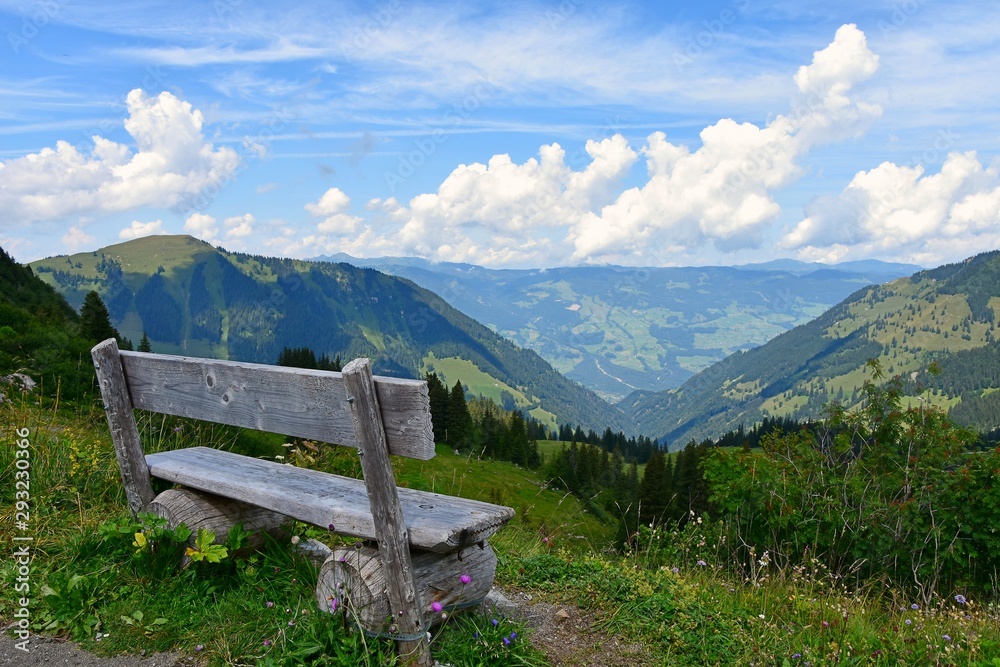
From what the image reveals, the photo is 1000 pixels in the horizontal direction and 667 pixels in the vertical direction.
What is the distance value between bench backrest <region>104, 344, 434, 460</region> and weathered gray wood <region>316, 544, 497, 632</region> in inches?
33.7

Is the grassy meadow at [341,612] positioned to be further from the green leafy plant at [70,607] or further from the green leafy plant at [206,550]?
the green leafy plant at [206,550]

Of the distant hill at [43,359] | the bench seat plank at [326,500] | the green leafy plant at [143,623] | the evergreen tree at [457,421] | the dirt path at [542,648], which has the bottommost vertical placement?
the evergreen tree at [457,421]

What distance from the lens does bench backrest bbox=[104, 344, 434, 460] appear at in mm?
3771

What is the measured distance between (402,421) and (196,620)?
7.75 feet

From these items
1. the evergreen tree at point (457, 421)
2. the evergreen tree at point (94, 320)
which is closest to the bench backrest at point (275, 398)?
the evergreen tree at point (94, 320)

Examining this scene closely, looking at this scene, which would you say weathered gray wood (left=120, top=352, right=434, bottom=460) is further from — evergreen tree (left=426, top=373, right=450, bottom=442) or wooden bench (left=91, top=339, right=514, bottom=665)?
evergreen tree (left=426, top=373, right=450, bottom=442)

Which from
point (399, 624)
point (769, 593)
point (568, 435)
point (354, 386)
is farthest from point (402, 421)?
point (568, 435)

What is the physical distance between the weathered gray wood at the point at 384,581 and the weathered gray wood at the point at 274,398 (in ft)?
2.79

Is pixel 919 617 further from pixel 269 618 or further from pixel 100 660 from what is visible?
pixel 100 660

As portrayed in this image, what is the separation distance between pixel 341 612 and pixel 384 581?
16.3 inches

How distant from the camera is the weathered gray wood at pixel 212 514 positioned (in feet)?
17.5

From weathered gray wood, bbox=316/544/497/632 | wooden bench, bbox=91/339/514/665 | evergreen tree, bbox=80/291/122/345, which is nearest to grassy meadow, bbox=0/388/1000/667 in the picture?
weathered gray wood, bbox=316/544/497/632

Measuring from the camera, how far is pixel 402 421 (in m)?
3.81

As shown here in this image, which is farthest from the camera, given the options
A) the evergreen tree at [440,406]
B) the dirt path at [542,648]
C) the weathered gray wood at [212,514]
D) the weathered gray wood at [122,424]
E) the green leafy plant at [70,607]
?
the evergreen tree at [440,406]
